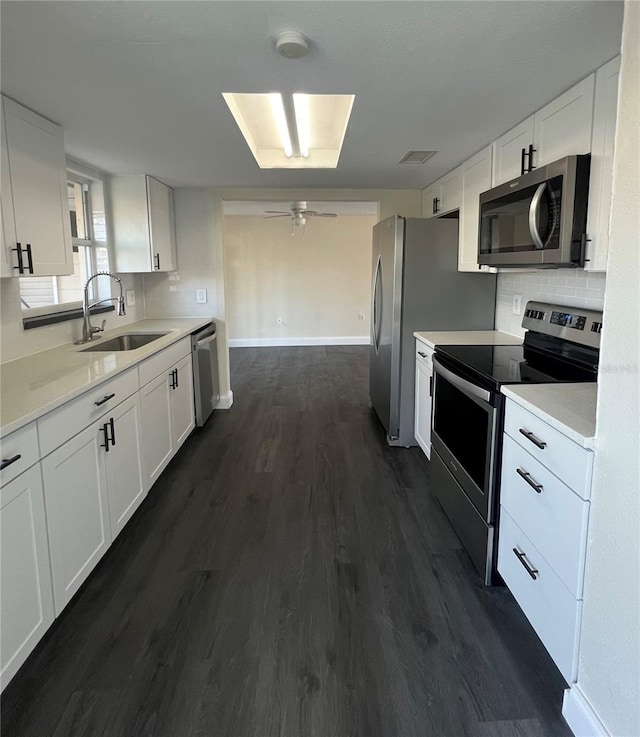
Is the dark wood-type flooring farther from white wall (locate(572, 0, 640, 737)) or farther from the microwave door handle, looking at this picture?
the microwave door handle

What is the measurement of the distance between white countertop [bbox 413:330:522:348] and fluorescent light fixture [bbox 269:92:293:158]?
1.57 meters

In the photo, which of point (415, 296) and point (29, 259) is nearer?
point (29, 259)

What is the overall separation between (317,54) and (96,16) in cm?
71

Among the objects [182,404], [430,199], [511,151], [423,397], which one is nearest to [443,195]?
[430,199]

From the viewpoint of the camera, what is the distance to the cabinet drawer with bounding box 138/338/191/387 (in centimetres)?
279

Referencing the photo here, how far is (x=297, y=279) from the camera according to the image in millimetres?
8414

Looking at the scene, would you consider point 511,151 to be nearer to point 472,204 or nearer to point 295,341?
point 472,204

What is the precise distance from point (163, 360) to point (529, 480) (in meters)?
2.35

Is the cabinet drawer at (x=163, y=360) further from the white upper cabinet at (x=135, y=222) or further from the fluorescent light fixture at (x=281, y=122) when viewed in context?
the fluorescent light fixture at (x=281, y=122)

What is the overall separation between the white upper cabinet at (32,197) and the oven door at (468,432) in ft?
6.85

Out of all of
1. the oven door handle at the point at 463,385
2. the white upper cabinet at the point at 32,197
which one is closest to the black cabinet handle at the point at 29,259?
the white upper cabinet at the point at 32,197

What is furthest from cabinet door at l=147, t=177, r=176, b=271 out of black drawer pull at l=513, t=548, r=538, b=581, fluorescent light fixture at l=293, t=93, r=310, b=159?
black drawer pull at l=513, t=548, r=538, b=581

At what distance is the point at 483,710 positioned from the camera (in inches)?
59.8

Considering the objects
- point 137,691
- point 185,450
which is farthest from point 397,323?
point 137,691
